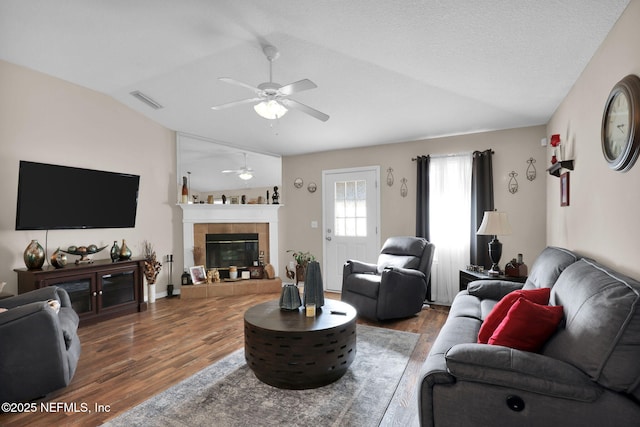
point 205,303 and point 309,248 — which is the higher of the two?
point 309,248

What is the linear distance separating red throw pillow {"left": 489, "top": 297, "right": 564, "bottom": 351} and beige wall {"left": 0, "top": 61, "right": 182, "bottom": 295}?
4604mm

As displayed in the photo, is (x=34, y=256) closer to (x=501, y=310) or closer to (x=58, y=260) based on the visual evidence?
(x=58, y=260)

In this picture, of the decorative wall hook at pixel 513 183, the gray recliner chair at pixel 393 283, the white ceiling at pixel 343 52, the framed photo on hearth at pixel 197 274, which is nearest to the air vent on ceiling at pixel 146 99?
the white ceiling at pixel 343 52

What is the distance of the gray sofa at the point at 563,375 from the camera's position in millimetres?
1338

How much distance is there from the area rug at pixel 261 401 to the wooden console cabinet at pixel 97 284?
6.90ft

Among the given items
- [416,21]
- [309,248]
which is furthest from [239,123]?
[416,21]

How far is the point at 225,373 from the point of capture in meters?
2.64

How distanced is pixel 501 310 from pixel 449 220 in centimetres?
291

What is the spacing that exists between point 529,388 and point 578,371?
22cm

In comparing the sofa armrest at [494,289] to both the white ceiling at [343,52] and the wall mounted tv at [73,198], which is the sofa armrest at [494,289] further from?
the wall mounted tv at [73,198]

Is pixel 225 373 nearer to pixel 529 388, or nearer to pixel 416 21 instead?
pixel 529 388

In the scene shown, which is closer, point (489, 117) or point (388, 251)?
point (489, 117)

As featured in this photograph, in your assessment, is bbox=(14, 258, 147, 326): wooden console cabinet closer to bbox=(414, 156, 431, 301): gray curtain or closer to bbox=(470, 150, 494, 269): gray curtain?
bbox=(414, 156, 431, 301): gray curtain

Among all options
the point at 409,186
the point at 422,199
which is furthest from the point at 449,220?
the point at 409,186
